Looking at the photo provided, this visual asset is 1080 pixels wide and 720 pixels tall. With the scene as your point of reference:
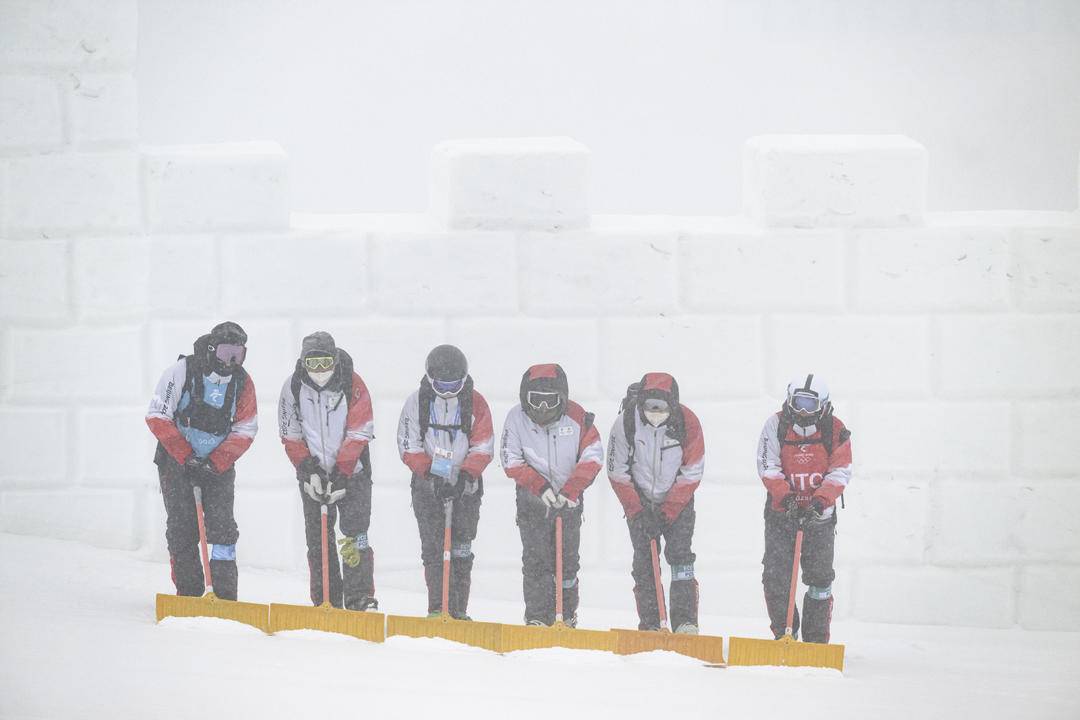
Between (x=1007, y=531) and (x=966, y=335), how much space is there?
885 millimetres

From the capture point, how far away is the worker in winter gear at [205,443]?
5418 mm

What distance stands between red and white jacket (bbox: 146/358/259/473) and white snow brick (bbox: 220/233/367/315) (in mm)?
687

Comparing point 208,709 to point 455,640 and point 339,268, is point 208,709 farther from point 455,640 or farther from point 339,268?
point 339,268

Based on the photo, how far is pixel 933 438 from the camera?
6.12 meters

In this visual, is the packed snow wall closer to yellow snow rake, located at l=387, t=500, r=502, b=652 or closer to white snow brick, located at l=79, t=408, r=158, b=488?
white snow brick, located at l=79, t=408, r=158, b=488

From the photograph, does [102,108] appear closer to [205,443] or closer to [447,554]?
[205,443]

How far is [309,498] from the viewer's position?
5566 millimetres

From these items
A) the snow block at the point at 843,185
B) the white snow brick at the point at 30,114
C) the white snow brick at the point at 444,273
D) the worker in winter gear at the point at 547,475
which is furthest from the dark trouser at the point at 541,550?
the white snow brick at the point at 30,114

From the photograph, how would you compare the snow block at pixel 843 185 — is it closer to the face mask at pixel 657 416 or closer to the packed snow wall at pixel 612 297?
the packed snow wall at pixel 612 297

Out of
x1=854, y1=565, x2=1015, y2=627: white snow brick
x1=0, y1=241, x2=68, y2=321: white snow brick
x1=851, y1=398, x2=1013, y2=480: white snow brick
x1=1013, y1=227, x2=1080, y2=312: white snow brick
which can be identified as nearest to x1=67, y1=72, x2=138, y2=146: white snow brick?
x1=0, y1=241, x2=68, y2=321: white snow brick

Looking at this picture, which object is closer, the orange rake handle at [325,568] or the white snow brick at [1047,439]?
the orange rake handle at [325,568]

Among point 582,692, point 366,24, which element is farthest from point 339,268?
point 366,24

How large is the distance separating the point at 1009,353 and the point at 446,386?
97.9 inches

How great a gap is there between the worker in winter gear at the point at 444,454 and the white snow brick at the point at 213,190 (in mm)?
1223
